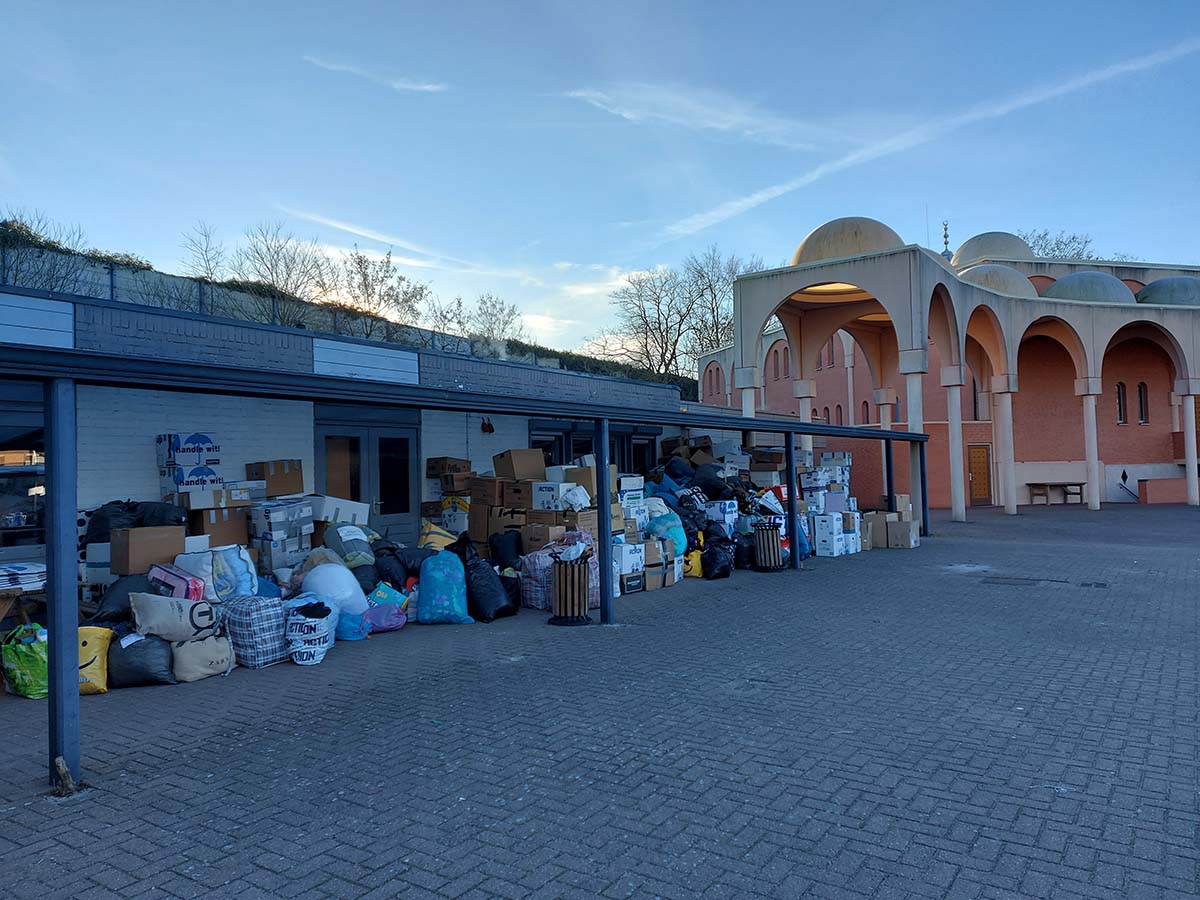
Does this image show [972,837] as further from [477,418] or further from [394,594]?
[477,418]

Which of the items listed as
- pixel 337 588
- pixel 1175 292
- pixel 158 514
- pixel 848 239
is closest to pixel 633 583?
pixel 337 588

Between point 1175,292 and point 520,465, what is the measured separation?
30.3 meters

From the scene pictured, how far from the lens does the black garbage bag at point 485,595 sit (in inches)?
360

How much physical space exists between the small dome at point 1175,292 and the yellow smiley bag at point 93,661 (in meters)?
34.9

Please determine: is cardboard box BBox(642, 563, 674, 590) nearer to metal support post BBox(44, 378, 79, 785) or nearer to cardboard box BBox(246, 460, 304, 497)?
cardboard box BBox(246, 460, 304, 497)

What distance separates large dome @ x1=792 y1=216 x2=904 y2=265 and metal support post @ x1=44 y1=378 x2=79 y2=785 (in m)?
20.5

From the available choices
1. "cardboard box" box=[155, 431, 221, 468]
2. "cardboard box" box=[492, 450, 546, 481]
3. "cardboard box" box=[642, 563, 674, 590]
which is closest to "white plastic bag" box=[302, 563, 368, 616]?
"cardboard box" box=[155, 431, 221, 468]

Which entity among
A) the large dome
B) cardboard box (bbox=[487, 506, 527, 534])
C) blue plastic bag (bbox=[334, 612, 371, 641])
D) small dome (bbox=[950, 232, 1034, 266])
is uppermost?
small dome (bbox=[950, 232, 1034, 266])

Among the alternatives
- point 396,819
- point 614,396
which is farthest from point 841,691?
point 614,396

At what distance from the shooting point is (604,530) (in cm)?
890

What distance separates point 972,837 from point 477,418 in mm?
11955

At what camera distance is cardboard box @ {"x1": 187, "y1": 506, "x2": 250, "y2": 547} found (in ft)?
30.2

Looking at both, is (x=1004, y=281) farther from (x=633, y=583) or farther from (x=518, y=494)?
(x=518, y=494)

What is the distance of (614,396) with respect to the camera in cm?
1798
